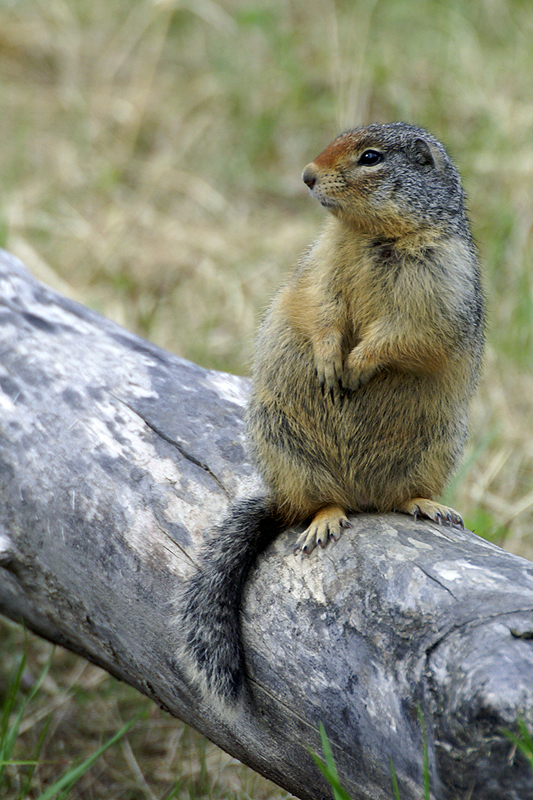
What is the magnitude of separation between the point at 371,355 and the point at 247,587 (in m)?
0.89

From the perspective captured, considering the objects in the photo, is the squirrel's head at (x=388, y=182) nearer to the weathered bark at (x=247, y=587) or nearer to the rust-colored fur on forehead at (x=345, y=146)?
the rust-colored fur on forehead at (x=345, y=146)

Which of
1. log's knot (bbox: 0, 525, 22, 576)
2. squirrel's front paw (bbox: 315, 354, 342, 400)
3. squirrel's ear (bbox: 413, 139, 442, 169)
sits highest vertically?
squirrel's ear (bbox: 413, 139, 442, 169)

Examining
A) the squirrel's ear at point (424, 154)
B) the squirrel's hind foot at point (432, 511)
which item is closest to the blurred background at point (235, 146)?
the squirrel's hind foot at point (432, 511)

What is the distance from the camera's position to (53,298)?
3.69 metres

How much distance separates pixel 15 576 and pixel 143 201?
4.66 metres

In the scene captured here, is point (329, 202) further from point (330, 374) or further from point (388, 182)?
point (330, 374)

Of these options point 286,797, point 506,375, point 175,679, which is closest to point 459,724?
point 175,679

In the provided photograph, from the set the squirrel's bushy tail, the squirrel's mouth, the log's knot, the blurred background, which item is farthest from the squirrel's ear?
the log's knot

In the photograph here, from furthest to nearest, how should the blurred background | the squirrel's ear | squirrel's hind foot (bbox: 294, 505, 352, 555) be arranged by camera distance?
the blurred background → the squirrel's ear → squirrel's hind foot (bbox: 294, 505, 352, 555)

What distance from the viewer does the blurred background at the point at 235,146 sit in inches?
220

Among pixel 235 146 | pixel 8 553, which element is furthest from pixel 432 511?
pixel 235 146

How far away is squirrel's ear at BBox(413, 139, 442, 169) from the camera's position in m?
3.01

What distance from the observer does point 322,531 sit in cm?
263

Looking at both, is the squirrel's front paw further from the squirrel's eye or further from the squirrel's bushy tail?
the squirrel's eye
